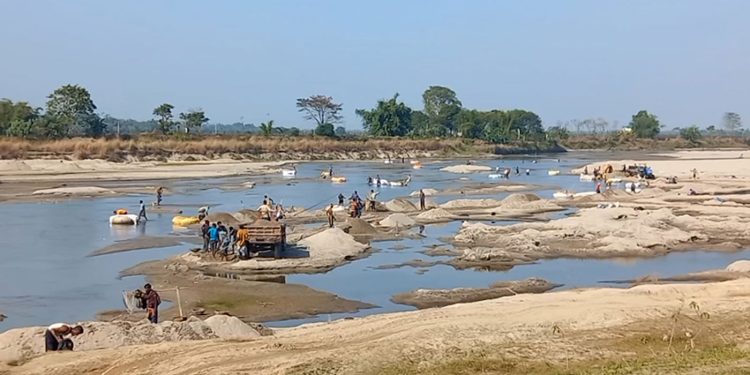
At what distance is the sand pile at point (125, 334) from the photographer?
A: 20.6m

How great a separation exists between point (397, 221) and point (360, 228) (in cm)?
361

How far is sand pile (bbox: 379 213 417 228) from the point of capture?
166ft

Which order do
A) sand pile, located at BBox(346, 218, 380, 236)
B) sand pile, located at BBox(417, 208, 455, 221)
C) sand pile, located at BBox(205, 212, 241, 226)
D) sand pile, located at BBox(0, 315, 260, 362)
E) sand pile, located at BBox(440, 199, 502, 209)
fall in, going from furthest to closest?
sand pile, located at BBox(440, 199, 502, 209) < sand pile, located at BBox(417, 208, 455, 221) < sand pile, located at BBox(205, 212, 241, 226) < sand pile, located at BBox(346, 218, 380, 236) < sand pile, located at BBox(0, 315, 260, 362)

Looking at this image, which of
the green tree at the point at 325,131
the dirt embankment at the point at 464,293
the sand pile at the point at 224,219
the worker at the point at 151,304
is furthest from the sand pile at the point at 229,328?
the green tree at the point at 325,131

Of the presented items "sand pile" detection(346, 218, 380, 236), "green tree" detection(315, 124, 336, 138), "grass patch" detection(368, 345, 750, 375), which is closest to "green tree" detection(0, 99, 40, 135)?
"green tree" detection(315, 124, 336, 138)

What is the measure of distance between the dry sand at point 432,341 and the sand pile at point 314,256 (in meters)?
13.5

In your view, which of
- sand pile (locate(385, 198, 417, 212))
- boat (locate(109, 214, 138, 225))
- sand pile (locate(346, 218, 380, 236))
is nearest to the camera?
sand pile (locate(346, 218, 380, 236))

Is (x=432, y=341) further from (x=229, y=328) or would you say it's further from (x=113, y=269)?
(x=113, y=269)

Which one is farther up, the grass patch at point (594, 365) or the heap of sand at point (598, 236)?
the grass patch at point (594, 365)

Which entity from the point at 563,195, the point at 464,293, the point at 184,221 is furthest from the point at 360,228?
the point at 563,195

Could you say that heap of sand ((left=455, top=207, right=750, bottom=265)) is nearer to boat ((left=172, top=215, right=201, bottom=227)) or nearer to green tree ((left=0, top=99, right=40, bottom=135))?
boat ((left=172, top=215, right=201, bottom=227))

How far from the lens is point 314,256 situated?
38562 millimetres

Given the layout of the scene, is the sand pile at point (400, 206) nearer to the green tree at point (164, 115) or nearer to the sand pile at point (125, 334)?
the sand pile at point (125, 334)

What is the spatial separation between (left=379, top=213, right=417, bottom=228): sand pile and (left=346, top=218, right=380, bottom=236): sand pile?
174cm
